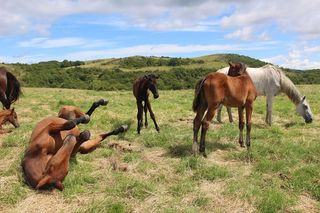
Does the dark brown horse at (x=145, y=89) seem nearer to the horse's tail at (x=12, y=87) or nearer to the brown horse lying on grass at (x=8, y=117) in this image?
the brown horse lying on grass at (x=8, y=117)

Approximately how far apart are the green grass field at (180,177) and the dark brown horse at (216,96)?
555 mm

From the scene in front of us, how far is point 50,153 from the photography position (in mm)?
5988

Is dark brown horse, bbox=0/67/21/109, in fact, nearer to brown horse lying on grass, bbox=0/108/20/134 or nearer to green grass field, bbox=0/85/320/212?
brown horse lying on grass, bbox=0/108/20/134

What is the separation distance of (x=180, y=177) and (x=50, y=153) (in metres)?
2.16

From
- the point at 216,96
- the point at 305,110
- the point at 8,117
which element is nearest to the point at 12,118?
the point at 8,117

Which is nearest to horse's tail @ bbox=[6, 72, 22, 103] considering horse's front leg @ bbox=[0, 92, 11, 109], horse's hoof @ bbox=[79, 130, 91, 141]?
horse's front leg @ bbox=[0, 92, 11, 109]

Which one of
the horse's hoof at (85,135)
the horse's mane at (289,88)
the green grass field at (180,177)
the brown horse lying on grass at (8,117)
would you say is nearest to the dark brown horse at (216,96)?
the green grass field at (180,177)

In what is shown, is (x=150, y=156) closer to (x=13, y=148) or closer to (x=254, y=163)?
(x=254, y=163)

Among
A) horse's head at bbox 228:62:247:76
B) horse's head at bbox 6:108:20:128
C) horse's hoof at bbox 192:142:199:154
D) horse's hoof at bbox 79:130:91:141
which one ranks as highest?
horse's head at bbox 228:62:247:76

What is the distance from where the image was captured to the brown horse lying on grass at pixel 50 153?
5707 mm

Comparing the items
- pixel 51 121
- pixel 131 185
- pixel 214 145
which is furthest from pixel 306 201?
pixel 51 121

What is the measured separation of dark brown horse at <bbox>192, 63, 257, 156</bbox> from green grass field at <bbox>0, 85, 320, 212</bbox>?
21.8 inches

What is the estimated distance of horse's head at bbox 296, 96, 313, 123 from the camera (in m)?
12.3

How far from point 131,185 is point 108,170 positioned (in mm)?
→ 991
